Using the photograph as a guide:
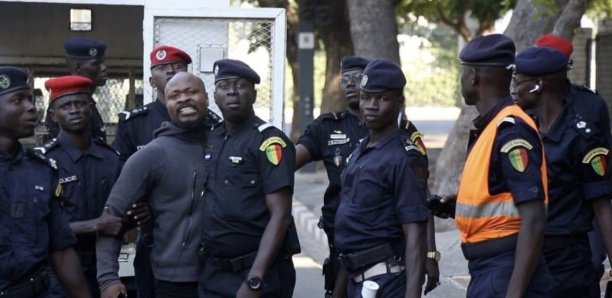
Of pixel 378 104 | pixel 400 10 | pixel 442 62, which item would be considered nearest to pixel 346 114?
pixel 378 104

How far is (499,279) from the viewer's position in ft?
15.5

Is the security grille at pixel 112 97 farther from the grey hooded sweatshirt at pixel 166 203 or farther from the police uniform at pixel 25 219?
the police uniform at pixel 25 219

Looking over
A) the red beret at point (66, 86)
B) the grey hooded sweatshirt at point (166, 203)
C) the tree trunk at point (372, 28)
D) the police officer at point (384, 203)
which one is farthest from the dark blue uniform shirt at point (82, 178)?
the tree trunk at point (372, 28)

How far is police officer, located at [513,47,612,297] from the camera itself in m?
5.73

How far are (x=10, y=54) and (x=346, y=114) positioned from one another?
15.8ft

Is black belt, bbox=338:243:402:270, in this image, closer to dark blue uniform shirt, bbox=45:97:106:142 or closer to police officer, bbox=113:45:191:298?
police officer, bbox=113:45:191:298

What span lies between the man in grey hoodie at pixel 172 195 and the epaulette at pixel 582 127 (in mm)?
1884

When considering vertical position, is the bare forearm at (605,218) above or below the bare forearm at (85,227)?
above

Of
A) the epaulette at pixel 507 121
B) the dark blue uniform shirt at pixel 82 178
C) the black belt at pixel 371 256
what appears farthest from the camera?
the dark blue uniform shirt at pixel 82 178

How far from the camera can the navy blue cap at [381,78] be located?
5.34m

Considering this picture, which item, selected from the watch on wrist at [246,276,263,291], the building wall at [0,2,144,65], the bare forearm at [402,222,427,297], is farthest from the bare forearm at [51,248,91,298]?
the building wall at [0,2,144,65]

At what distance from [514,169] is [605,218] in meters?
1.37

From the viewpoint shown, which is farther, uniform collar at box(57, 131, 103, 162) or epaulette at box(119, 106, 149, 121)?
epaulette at box(119, 106, 149, 121)

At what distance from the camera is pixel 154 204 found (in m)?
5.98
